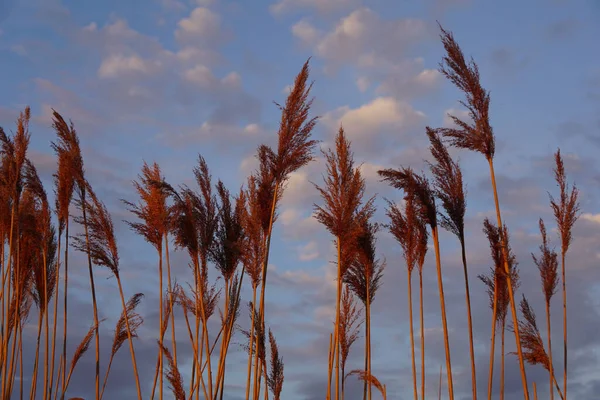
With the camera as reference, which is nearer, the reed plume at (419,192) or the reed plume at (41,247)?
the reed plume at (419,192)

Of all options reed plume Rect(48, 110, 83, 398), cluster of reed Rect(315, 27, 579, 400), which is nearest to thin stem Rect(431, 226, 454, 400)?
cluster of reed Rect(315, 27, 579, 400)

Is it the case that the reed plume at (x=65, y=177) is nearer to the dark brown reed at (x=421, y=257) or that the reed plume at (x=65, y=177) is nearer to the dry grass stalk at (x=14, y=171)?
the dry grass stalk at (x=14, y=171)

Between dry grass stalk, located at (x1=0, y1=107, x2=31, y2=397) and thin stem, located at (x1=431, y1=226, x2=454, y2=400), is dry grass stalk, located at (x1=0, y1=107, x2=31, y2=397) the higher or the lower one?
the higher one

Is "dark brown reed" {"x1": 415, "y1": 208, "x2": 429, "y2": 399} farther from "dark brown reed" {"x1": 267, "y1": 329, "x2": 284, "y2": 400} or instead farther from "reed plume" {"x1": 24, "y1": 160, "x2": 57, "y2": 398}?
"reed plume" {"x1": 24, "y1": 160, "x2": 57, "y2": 398}

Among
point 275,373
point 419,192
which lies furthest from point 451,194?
point 275,373

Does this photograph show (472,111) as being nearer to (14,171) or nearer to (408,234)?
(408,234)

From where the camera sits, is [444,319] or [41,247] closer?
[444,319]

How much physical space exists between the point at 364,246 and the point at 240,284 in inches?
71.6

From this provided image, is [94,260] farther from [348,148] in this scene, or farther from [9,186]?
[348,148]

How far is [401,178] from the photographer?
7.37 m

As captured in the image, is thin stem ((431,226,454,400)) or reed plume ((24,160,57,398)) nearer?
thin stem ((431,226,454,400))

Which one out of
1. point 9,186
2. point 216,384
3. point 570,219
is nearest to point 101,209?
point 9,186

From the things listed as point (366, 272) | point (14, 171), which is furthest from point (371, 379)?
point (14, 171)

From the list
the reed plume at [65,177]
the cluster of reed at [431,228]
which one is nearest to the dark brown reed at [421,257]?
the cluster of reed at [431,228]
